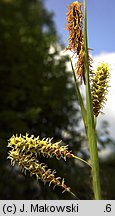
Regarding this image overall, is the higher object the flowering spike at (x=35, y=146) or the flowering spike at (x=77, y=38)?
the flowering spike at (x=77, y=38)

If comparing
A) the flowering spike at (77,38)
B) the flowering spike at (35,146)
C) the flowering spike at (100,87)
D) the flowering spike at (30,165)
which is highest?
the flowering spike at (77,38)

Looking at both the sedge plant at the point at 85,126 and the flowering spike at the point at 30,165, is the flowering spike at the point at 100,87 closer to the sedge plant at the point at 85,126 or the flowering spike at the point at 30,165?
the sedge plant at the point at 85,126

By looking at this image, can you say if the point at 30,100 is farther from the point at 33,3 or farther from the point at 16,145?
the point at 16,145

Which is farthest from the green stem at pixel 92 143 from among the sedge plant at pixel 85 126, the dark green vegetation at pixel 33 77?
the dark green vegetation at pixel 33 77

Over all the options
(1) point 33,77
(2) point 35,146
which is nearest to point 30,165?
(2) point 35,146

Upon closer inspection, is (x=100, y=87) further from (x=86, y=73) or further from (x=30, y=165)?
(x=30, y=165)

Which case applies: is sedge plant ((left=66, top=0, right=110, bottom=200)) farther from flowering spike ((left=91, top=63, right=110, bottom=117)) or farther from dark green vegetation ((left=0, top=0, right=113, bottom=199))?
dark green vegetation ((left=0, top=0, right=113, bottom=199))

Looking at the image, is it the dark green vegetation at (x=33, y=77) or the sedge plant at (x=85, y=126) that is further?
the dark green vegetation at (x=33, y=77)
